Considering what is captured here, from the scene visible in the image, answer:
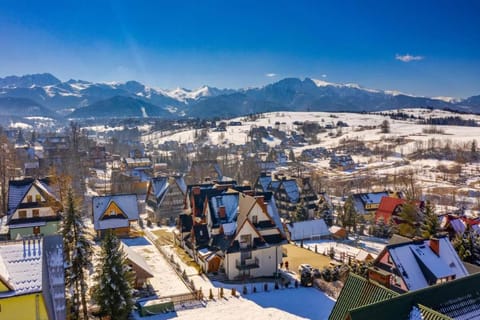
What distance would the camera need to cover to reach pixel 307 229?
159 ft

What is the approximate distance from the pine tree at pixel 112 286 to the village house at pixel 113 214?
2130 cm

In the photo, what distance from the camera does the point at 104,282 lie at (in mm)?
22078

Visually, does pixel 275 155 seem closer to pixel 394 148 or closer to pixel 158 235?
pixel 394 148

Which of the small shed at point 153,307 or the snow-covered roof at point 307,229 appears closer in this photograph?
the small shed at point 153,307

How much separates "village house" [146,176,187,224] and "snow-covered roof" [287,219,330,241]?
→ 17011mm

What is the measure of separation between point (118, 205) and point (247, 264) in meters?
20.0

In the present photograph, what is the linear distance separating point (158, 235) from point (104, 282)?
23.4m

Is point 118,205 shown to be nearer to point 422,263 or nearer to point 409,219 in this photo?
point 422,263

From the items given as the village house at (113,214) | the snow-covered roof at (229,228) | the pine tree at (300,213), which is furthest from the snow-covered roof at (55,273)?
the pine tree at (300,213)

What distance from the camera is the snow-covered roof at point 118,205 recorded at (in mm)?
42938

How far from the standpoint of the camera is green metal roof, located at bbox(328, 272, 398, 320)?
53.6 feet

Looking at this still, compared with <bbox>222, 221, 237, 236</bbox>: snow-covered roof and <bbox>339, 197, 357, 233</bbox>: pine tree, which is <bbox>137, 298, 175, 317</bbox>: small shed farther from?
<bbox>339, 197, 357, 233</bbox>: pine tree

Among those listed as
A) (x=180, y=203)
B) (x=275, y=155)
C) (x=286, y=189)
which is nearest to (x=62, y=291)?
(x=180, y=203)

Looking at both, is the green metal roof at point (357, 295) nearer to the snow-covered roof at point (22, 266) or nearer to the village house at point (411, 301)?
the village house at point (411, 301)
